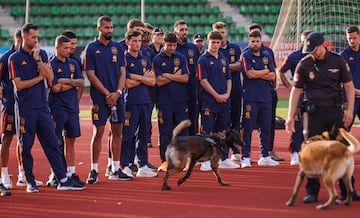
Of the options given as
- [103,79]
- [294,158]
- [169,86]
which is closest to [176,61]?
[169,86]

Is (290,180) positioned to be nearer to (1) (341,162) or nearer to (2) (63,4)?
(1) (341,162)

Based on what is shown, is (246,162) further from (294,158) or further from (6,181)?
(6,181)

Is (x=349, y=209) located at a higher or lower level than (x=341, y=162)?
lower

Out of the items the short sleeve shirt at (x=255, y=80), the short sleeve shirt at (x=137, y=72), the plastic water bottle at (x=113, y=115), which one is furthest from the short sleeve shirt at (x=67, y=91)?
the short sleeve shirt at (x=255, y=80)

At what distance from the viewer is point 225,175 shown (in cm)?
1052

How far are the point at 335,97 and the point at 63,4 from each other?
26.0 m

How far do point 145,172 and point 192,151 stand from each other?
4.17ft

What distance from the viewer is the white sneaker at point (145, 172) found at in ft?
34.4

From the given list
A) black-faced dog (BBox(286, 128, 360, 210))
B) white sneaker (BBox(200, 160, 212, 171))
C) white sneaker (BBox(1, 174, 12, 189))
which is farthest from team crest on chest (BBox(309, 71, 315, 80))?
white sneaker (BBox(1, 174, 12, 189))

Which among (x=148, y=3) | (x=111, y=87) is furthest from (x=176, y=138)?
(x=148, y=3)

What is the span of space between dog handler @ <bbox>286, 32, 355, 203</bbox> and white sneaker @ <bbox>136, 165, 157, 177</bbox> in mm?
2749

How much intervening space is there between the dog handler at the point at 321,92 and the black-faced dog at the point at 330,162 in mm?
404

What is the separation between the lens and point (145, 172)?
10.5 m

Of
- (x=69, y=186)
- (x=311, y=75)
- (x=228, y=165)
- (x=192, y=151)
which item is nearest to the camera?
(x=311, y=75)
